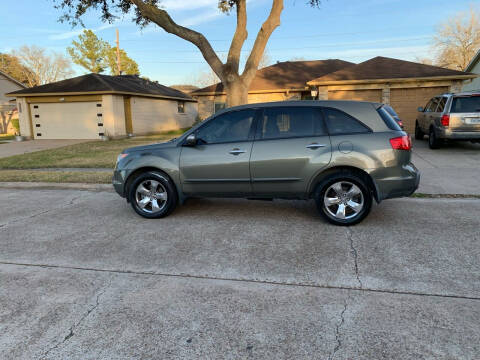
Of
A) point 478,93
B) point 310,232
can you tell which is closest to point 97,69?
point 478,93

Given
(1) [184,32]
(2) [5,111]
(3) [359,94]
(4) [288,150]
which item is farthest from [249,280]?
(2) [5,111]

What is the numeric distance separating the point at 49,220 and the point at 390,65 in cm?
1927

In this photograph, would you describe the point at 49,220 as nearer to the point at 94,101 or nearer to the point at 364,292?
the point at 364,292

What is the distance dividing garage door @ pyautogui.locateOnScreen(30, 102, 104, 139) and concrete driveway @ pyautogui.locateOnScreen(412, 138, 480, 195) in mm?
17703

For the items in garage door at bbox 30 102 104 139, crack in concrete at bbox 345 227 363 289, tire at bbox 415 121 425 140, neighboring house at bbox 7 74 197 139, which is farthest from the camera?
garage door at bbox 30 102 104 139

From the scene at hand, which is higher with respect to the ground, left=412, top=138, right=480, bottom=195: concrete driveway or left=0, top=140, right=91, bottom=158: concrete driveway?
left=0, top=140, right=91, bottom=158: concrete driveway

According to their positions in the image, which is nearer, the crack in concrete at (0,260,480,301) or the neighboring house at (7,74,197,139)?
the crack in concrete at (0,260,480,301)

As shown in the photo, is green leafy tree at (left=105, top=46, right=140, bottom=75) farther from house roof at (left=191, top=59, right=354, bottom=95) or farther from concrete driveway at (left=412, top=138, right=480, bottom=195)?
concrete driveway at (left=412, top=138, right=480, bottom=195)

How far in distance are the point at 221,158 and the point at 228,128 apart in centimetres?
50

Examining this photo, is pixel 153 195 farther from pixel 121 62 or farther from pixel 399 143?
pixel 121 62

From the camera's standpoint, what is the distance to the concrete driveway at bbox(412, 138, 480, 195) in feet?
24.4

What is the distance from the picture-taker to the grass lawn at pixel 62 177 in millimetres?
8946

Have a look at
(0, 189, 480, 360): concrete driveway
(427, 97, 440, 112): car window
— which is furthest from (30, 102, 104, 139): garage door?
(427, 97, 440, 112): car window

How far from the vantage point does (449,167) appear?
9.74 metres
